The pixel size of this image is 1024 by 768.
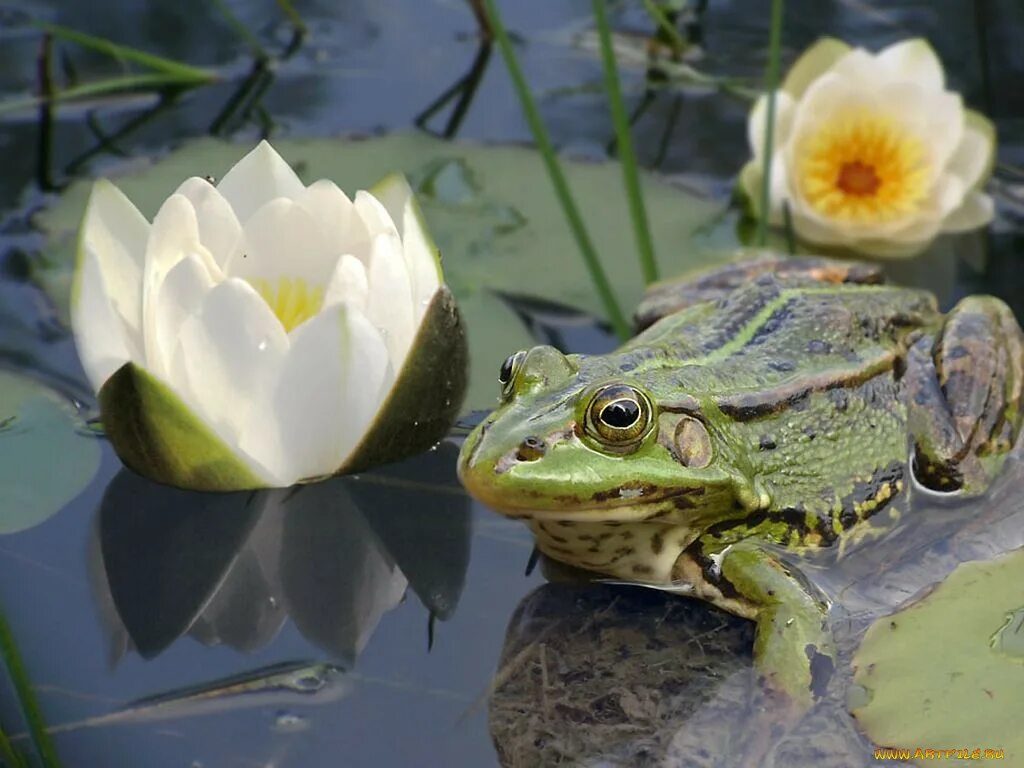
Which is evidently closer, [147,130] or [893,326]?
[893,326]

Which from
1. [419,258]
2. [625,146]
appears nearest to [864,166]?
[625,146]

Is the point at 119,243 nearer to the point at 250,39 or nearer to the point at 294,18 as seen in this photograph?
the point at 250,39

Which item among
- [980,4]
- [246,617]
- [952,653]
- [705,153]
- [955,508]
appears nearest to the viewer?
[952,653]

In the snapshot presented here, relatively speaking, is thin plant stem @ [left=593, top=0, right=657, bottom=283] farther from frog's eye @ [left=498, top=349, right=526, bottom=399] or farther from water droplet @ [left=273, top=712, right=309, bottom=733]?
water droplet @ [left=273, top=712, right=309, bottom=733]

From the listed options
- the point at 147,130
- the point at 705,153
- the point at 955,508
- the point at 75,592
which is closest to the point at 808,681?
the point at 955,508

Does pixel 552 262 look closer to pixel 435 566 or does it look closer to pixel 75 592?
pixel 435 566
